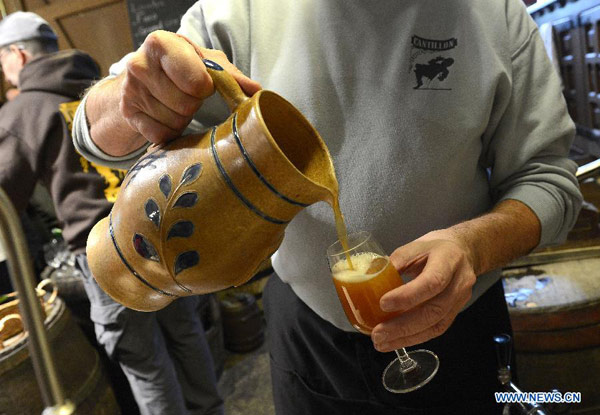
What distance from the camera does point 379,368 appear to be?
1.22 meters

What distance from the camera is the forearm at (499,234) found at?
3.44ft

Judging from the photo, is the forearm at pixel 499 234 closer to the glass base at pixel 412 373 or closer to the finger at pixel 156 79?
the glass base at pixel 412 373

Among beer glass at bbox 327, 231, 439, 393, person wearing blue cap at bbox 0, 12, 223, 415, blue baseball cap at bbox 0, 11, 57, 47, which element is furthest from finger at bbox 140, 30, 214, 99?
blue baseball cap at bbox 0, 11, 57, 47

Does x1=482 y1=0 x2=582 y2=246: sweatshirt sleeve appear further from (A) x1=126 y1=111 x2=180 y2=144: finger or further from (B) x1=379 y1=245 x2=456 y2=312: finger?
(A) x1=126 y1=111 x2=180 y2=144: finger

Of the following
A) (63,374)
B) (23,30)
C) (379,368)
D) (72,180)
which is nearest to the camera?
(379,368)

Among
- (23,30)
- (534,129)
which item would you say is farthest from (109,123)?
(23,30)

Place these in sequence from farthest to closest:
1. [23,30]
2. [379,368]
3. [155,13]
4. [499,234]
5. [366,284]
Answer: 1. [155,13]
2. [23,30]
3. [379,368]
4. [499,234]
5. [366,284]

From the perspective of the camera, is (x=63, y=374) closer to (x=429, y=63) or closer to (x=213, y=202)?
(x=213, y=202)

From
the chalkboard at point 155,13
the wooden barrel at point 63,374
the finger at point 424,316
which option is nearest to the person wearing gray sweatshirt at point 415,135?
the finger at point 424,316

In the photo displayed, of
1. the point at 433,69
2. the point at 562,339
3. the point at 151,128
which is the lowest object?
the point at 562,339

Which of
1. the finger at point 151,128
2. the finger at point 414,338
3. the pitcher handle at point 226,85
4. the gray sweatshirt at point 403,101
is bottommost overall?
the finger at point 414,338

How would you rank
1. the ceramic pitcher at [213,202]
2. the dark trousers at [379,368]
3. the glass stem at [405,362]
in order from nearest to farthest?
the ceramic pitcher at [213,202]
the glass stem at [405,362]
the dark trousers at [379,368]

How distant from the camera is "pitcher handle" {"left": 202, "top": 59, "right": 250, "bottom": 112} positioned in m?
0.79

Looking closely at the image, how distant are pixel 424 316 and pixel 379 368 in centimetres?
39
